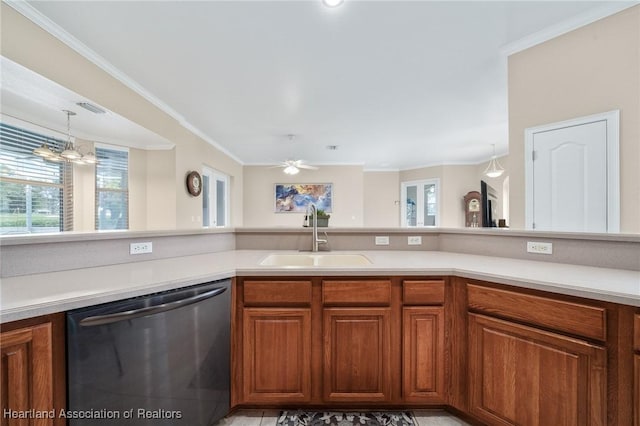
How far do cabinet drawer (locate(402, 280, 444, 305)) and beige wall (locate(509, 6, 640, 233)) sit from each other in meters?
1.50

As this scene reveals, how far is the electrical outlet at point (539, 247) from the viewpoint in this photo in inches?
60.3

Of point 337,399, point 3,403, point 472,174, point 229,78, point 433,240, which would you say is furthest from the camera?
point 472,174

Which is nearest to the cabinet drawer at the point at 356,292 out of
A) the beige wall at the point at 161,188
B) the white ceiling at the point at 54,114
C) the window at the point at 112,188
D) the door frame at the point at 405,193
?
the white ceiling at the point at 54,114

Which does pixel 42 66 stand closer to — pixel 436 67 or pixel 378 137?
pixel 436 67

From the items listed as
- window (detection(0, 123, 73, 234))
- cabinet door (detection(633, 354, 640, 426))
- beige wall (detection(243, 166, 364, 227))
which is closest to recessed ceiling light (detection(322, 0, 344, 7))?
cabinet door (detection(633, 354, 640, 426))

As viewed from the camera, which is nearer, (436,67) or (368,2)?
(368,2)

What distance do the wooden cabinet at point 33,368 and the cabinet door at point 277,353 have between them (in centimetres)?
73

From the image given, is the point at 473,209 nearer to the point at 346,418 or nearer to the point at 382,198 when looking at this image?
the point at 382,198

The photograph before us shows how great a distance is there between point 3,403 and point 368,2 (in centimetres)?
267

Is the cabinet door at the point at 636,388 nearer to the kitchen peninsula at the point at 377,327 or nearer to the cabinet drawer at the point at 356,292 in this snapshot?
the kitchen peninsula at the point at 377,327

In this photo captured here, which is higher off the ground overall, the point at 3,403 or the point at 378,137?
the point at 378,137

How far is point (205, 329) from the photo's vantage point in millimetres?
1257

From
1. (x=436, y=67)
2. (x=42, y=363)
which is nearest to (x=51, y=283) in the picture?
(x=42, y=363)

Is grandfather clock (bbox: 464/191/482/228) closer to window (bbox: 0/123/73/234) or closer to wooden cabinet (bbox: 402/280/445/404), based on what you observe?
wooden cabinet (bbox: 402/280/445/404)
